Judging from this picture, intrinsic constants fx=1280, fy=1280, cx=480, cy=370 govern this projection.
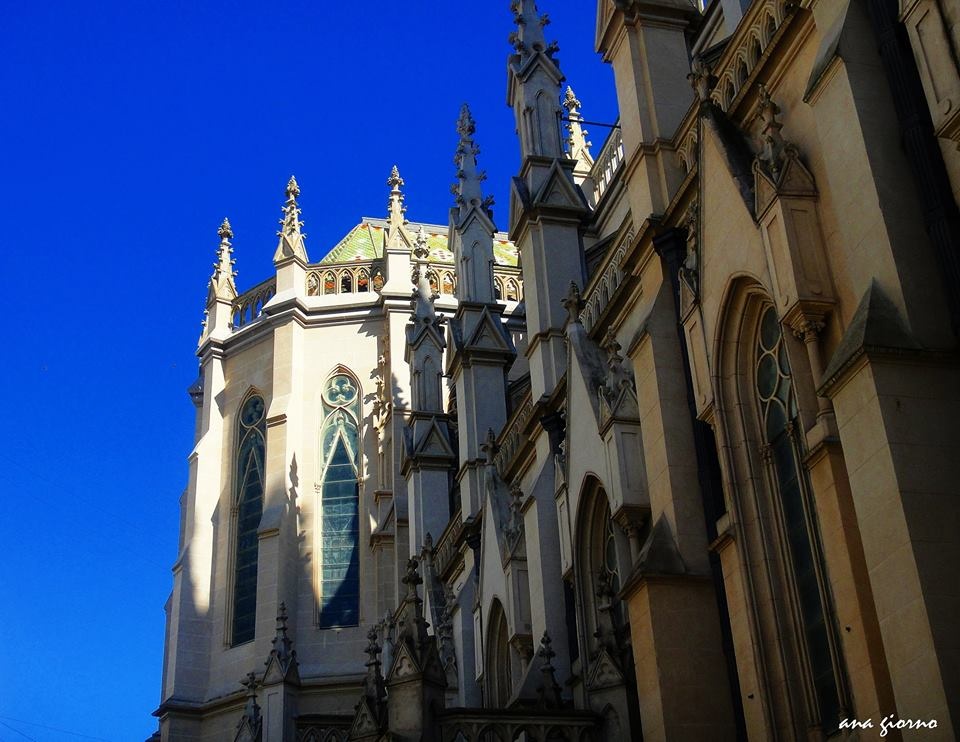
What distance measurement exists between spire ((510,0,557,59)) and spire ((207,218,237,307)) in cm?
1994

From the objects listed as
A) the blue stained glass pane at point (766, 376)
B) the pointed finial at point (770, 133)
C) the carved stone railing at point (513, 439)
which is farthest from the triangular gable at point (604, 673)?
the carved stone railing at point (513, 439)

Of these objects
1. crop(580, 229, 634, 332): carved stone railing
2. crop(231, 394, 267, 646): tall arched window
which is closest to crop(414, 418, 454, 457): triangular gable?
crop(231, 394, 267, 646): tall arched window

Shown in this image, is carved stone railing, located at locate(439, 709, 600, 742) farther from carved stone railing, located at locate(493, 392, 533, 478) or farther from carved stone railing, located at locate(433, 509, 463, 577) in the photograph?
carved stone railing, located at locate(433, 509, 463, 577)

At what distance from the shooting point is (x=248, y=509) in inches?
1499

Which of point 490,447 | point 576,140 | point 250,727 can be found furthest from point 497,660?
point 576,140

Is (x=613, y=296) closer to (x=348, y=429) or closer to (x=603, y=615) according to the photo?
(x=603, y=615)

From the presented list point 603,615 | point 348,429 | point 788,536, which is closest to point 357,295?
point 348,429

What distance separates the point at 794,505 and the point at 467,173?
17.3 metres

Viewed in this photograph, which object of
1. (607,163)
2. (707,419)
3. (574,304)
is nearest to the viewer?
(707,419)

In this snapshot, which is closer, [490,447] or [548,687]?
[548,687]

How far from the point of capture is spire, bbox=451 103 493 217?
28.5 m

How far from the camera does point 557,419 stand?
66.5ft

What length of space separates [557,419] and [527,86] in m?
6.74

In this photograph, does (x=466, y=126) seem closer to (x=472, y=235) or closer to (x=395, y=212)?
(x=472, y=235)
